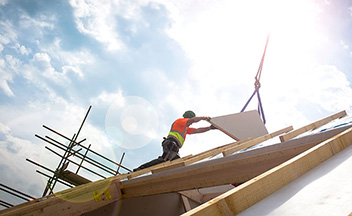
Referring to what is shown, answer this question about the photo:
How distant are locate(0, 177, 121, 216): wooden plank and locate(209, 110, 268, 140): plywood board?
342cm

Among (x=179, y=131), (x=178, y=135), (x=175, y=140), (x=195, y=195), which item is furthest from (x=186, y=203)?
(x=179, y=131)

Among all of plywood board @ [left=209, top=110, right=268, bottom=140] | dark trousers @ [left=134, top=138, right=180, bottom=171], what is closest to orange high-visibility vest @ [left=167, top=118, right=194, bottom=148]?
dark trousers @ [left=134, top=138, right=180, bottom=171]

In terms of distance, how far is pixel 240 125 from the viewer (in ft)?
21.1

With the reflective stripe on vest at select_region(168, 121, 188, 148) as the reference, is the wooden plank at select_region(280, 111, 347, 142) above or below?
above

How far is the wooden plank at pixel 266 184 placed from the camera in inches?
34.9

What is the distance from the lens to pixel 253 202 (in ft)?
3.33

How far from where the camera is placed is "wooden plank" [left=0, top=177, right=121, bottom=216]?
97.9 inches

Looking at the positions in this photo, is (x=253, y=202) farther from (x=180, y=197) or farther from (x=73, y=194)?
(x=180, y=197)

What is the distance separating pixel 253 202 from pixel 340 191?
0.38 m

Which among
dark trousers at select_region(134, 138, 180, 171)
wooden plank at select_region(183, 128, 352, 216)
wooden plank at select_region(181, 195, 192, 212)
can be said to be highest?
wooden plank at select_region(183, 128, 352, 216)

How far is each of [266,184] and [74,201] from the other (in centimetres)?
271

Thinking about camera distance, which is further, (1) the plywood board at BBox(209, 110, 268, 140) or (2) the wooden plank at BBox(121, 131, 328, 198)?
(1) the plywood board at BBox(209, 110, 268, 140)

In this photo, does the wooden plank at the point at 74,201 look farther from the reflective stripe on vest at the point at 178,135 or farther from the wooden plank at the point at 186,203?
the reflective stripe on vest at the point at 178,135

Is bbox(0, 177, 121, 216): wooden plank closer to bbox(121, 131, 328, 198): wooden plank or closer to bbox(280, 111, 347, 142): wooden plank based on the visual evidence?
bbox(121, 131, 328, 198): wooden plank
